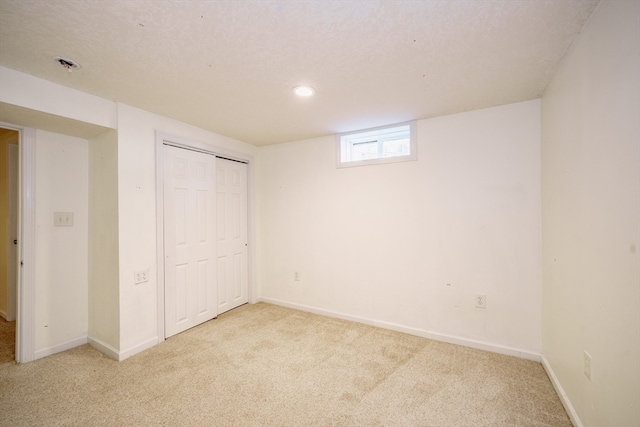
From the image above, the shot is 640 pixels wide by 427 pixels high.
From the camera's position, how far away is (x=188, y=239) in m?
2.99

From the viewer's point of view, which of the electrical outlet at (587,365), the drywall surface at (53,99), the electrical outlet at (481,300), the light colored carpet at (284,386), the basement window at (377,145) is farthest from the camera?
the basement window at (377,145)

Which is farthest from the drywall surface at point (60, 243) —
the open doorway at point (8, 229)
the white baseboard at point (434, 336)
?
the white baseboard at point (434, 336)

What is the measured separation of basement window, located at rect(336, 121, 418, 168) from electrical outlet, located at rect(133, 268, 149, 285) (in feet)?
7.70

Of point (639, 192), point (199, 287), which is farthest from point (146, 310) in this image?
point (639, 192)

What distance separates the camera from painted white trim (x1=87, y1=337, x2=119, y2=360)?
2.39m

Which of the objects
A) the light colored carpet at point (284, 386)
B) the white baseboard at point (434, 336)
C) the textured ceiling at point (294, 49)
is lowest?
the light colored carpet at point (284, 386)

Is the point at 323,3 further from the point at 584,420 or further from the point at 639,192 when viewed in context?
the point at 584,420

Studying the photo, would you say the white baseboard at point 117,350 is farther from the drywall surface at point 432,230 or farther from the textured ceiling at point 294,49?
the textured ceiling at point 294,49

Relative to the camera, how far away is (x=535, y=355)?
231 cm

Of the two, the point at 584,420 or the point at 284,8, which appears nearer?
the point at 284,8

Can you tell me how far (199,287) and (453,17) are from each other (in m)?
3.29

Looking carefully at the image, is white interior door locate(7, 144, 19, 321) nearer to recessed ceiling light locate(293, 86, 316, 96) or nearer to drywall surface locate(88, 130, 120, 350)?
drywall surface locate(88, 130, 120, 350)

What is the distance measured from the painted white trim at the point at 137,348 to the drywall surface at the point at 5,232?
1997 mm

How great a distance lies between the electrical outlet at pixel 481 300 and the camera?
99.0 inches
